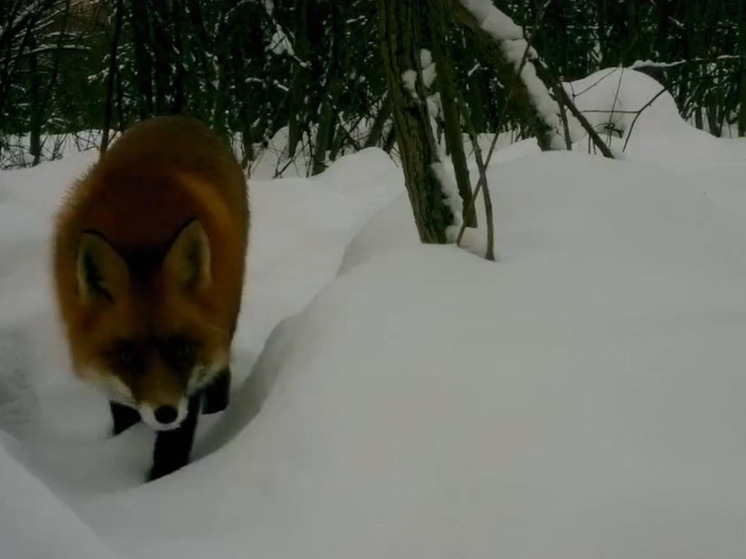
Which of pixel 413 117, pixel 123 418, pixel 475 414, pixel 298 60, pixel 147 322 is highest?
pixel 413 117

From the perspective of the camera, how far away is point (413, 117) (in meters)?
2.91

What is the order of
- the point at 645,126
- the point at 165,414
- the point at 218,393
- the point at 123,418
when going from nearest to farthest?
the point at 165,414, the point at 123,418, the point at 218,393, the point at 645,126

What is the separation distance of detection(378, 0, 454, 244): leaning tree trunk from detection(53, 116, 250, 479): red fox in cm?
74

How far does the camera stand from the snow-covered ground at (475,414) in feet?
4.88

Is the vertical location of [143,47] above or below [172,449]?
above

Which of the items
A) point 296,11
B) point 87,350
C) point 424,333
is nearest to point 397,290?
point 424,333

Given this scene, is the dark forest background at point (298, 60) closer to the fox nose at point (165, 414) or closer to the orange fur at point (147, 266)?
the orange fur at point (147, 266)

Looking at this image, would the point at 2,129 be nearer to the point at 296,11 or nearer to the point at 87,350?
the point at 296,11

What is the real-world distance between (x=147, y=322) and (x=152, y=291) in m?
0.10

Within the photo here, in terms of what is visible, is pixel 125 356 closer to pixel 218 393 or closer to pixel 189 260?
pixel 189 260

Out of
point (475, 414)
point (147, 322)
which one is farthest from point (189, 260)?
point (475, 414)

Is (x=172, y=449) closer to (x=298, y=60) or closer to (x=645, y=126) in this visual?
(x=298, y=60)

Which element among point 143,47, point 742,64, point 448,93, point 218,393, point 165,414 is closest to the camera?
point 165,414

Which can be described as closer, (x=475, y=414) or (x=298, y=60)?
(x=475, y=414)
